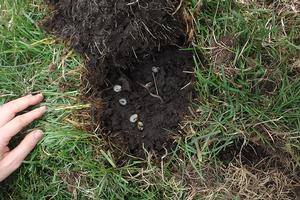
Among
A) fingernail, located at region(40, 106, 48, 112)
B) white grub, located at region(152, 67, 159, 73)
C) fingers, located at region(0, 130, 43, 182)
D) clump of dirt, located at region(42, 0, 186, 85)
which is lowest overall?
fingers, located at region(0, 130, 43, 182)

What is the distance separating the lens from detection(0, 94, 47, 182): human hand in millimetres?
2033

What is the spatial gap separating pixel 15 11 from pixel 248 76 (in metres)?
1.14

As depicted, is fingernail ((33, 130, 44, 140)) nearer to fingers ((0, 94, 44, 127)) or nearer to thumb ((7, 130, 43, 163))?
thumb ((7, 130, 43, 163))

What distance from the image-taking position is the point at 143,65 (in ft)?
6.81

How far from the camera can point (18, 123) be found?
204 cm

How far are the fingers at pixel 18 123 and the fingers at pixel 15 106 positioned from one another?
1.2 inches

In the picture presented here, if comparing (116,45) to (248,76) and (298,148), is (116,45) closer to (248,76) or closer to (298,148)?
(248,76)

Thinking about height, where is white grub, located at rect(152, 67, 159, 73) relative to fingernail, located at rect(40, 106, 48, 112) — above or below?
below

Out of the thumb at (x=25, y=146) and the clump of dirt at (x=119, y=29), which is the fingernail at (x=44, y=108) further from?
the clump of dirt at (x=119, y=29)

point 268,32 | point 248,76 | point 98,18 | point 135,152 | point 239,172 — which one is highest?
point 98,18

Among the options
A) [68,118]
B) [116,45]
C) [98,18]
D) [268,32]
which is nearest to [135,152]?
[68,118]

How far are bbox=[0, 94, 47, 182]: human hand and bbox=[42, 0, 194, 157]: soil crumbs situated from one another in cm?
29

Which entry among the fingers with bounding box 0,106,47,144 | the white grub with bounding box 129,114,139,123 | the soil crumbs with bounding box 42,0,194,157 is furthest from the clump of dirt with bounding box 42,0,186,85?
the fingers with bounding box 0,106,47,144

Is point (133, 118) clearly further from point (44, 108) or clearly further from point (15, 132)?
point (15, 132)
